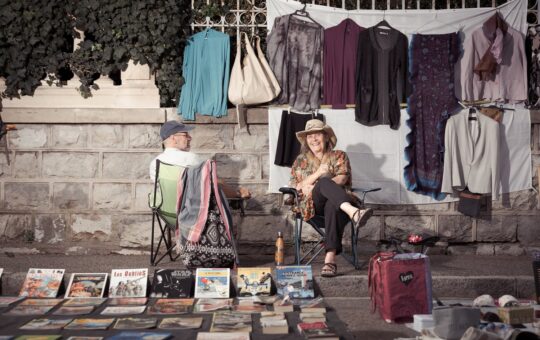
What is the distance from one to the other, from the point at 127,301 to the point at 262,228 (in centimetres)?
255

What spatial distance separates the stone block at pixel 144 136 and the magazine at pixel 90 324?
10.6 feet

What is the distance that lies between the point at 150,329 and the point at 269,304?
1165 millimetres

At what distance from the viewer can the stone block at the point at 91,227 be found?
7996mm

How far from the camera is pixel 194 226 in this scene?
21.0 ft

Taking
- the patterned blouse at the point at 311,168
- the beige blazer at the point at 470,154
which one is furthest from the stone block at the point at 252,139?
the beige blazer at the point at 470,154

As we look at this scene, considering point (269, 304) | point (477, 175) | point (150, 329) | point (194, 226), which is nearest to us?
point (150, 329)

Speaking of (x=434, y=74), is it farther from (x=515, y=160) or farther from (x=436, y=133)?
(x=515, y=160)

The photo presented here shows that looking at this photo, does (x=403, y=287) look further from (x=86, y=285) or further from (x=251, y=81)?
(x=251, y=81)

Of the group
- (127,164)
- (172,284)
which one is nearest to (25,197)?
(127,164)

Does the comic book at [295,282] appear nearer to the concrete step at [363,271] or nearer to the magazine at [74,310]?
the concrete step at [363,271]

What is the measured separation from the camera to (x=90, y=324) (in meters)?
4.96

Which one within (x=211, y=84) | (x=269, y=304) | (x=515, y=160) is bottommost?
(x=269, y=304)

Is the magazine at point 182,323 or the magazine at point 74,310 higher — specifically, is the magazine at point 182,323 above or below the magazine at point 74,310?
above

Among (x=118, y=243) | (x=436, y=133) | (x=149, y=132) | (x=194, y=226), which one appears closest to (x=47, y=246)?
(x=118, y=243)
